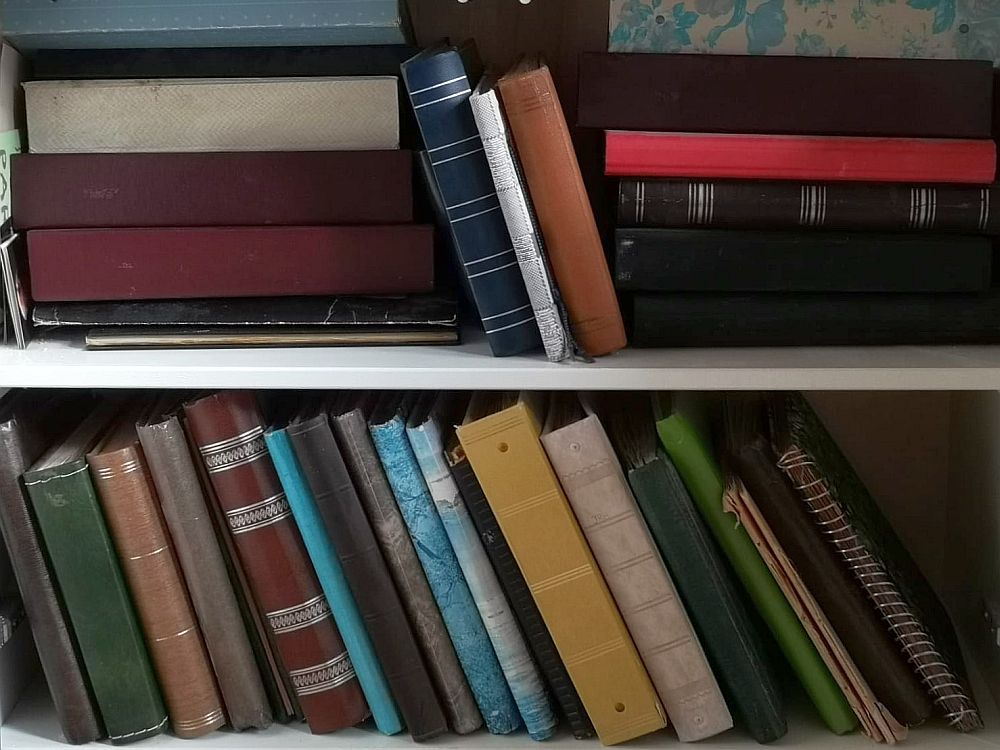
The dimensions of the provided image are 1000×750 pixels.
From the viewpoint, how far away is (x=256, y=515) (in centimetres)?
89

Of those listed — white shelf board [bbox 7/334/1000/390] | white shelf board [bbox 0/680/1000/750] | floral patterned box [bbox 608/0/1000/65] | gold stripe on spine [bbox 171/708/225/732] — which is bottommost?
white shelf board [bbox 0/680/1000/750]

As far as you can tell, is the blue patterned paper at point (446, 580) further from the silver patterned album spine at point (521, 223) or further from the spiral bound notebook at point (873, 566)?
the spiral bound notebook at point (873, 566)

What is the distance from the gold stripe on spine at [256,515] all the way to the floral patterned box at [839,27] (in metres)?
0.49

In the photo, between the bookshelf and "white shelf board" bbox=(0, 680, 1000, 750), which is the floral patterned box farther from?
"white shelf board" bbox=(0, 680, 1000, 750)

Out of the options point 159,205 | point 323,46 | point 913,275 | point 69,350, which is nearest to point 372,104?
point 323,46

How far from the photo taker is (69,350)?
0.92m

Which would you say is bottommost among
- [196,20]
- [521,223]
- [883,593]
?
[883,593]

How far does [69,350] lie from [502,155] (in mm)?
397

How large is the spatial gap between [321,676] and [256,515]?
144mm

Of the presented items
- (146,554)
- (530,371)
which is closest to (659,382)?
(530,371)

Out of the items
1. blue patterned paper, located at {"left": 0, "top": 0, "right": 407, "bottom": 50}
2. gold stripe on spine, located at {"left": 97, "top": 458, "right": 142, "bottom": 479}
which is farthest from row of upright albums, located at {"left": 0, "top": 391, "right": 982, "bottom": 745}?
blue patterned paper, located at {"left": 0, "top": 0, "right": 407, "bottom": 50}

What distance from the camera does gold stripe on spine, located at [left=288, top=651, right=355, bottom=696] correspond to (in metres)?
0.91

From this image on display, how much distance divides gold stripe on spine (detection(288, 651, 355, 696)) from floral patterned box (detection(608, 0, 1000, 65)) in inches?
22.4

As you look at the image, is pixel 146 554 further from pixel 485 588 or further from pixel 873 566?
pixel 873 566
